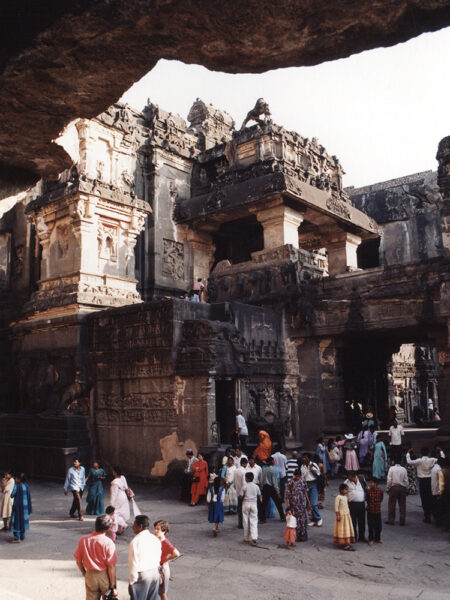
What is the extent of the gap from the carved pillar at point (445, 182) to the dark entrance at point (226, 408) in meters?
5.85

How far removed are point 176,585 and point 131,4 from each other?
5.88 meters

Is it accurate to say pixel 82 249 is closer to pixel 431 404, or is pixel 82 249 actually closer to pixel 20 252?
pixel 20 252

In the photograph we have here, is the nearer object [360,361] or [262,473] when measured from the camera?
[262,473]

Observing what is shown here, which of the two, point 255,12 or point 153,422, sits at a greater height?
point 255,12

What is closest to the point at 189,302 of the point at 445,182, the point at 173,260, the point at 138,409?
the point at 138,409

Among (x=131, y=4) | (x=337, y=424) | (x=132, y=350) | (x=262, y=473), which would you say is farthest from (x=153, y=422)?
(x=131, y=4)

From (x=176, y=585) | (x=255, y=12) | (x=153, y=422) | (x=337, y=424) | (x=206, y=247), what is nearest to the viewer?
(x=255, y=12)

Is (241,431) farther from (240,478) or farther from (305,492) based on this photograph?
(305,492)

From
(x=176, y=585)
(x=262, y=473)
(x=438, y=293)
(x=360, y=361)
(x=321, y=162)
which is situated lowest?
(x=176, y=585)

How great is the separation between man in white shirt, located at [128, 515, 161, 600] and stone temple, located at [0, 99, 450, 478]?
6.93 m

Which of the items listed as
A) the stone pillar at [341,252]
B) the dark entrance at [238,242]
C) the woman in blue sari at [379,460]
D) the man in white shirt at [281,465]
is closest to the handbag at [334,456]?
the woman in blue sari at [379,460]

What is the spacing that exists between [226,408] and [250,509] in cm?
511

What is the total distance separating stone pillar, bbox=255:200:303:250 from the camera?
1669cm

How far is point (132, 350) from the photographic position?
13031 mm
